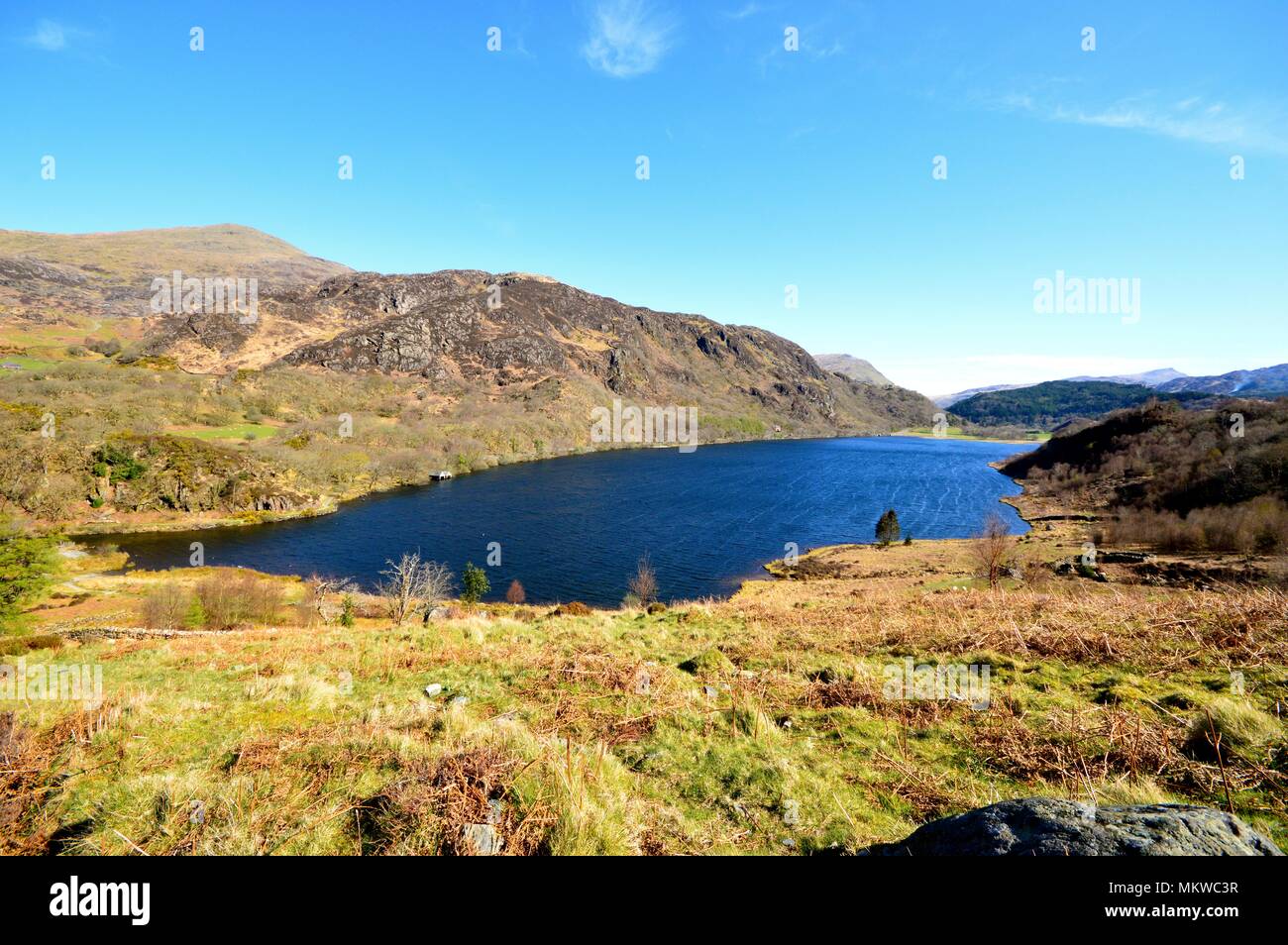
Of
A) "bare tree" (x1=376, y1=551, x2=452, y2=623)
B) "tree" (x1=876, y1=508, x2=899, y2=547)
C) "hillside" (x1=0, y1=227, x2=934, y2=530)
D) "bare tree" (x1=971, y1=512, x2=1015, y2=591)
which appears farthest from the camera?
"hillside" (x1=0, y1=227, x2=934, y2=530)

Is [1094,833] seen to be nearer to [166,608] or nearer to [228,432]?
[166,608]

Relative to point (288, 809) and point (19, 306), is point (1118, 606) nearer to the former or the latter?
point (288, 809)

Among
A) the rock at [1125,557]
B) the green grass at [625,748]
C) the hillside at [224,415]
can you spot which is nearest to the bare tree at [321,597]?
the green grass at [625,748]

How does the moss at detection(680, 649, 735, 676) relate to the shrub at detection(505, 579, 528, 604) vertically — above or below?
above

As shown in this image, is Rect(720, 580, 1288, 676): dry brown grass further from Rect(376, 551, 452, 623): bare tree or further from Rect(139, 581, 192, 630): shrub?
Rect(139, 581, 192, 630): shrub

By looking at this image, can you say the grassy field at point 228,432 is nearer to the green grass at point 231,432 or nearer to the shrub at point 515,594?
the green grass at point 231,432

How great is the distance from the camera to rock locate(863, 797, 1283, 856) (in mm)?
2848

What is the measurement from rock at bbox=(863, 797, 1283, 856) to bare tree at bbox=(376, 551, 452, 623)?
24635 millimetres

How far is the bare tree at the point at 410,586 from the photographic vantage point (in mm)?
27880

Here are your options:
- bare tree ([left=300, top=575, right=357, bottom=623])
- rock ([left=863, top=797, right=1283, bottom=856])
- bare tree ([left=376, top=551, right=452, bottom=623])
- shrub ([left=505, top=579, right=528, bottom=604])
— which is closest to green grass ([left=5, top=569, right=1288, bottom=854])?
rock ([left=863, top=797, right=1283, bottom=856])

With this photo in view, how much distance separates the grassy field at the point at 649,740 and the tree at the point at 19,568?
53.0 feet

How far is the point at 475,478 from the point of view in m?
114
